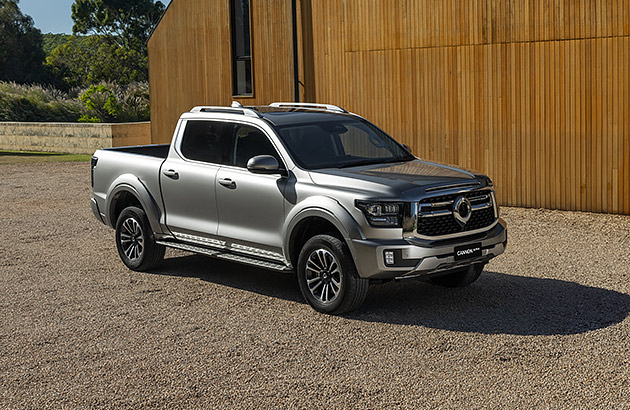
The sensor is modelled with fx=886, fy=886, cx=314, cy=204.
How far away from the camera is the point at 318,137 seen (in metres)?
8.99

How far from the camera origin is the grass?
2812 cm

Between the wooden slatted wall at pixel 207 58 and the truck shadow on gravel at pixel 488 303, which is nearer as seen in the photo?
the truck shadow on gravel at pixel 488 303

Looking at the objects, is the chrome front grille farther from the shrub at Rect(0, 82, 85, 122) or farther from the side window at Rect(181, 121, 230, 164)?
the shrub at Rect(0, 82, 85, 122)

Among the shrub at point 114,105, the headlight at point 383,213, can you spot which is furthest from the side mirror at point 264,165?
the shrub at point 114,105

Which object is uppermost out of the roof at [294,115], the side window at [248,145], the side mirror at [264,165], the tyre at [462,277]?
the roof at [294,115]

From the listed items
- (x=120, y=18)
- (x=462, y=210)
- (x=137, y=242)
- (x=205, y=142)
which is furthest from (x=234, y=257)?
(x=120, y=18)

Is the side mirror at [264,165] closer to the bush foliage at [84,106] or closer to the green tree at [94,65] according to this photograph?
the bush foliage at [84,106]

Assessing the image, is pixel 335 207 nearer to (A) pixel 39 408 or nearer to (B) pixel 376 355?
(B) pixel 376 355

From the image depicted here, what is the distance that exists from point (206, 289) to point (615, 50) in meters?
7.89

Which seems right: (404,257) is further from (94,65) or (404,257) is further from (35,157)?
(94,65)

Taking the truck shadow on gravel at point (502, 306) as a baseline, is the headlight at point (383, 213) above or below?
above

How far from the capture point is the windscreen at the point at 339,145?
8680 mm

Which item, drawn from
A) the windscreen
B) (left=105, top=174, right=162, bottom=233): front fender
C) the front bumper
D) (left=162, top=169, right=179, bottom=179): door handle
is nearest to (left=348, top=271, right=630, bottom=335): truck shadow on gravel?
the front bumper

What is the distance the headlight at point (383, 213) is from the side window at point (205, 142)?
6.89 ft
